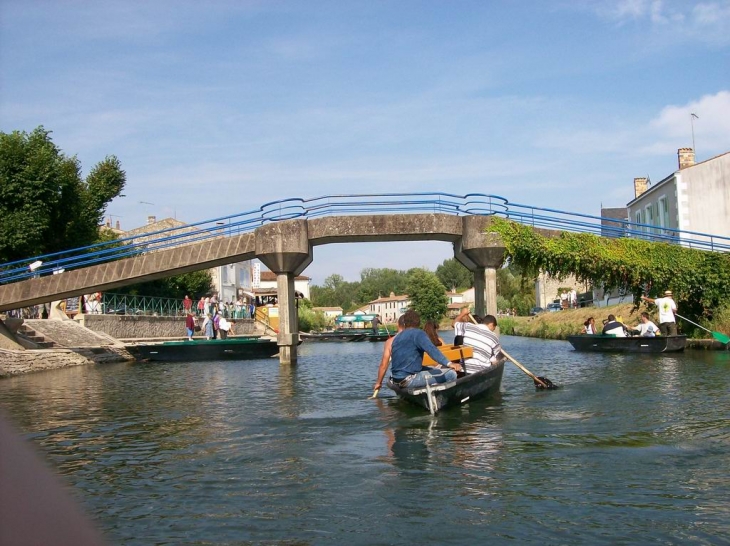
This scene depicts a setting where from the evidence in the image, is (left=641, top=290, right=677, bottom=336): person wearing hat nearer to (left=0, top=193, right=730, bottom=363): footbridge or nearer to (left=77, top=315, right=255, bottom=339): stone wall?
(left=0, top=193, right=730, bottom=363): footbridge

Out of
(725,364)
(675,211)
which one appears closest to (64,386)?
(725,364)

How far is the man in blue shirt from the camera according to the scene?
12484 mm

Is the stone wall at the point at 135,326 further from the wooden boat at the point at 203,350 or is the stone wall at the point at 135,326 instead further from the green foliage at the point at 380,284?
the green foliage at the point at 380,284

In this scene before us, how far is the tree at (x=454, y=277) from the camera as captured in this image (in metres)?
157

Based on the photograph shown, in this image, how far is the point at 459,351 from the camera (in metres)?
14.3

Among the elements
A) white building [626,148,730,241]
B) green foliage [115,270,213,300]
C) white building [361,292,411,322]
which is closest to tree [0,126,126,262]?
green foliage [115,270,213,300]

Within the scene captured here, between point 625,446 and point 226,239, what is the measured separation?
18020mm

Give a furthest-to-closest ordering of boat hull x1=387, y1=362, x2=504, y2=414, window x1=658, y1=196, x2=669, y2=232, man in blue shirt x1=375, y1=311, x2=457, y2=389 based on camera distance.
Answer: window x1=658, y1=196, x2=669, y2=232, man in blue shirt x1=375, y1=311, x2=457, y2=389, boat hull x1=387, y1=362, x2=504, y2=414

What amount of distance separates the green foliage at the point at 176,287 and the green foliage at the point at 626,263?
98.5 ft

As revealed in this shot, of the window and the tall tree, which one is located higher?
the window

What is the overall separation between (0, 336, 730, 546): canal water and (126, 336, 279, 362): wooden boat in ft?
46.1

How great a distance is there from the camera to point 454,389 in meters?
12.8

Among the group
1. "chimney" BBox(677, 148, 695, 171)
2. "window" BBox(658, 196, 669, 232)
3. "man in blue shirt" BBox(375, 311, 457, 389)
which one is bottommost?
"man in blue shirt" BBox(375, 311, 457, 389)

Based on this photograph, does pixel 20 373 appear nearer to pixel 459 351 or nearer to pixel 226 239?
pixel 226 239
